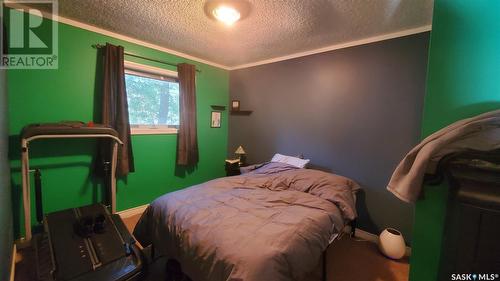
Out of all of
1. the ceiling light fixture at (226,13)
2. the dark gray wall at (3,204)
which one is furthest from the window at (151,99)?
the ceiling light fixture at (226,13)

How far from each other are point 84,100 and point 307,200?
2743mm

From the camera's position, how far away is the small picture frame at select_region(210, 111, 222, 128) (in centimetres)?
386

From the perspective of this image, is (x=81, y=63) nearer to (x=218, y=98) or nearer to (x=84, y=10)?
(x=84, y=10)

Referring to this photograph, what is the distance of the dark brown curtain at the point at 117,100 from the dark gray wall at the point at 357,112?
2.04 m

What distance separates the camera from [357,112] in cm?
262

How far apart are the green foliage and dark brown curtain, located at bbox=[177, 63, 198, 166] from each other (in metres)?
0.18

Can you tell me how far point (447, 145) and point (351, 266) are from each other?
5.20ft

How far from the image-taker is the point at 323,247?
1.57 metres

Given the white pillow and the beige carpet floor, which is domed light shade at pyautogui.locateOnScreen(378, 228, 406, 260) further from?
the white pillow

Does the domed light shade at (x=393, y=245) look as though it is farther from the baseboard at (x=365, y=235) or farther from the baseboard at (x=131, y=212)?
the baseboard at (x=131, y=212)

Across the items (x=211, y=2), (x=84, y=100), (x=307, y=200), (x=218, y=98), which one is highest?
(x=211, y=2)

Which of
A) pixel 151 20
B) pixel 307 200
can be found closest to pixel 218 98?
pixel 151 20

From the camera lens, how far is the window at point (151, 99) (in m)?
2.87

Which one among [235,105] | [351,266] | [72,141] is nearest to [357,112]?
[351,266]
